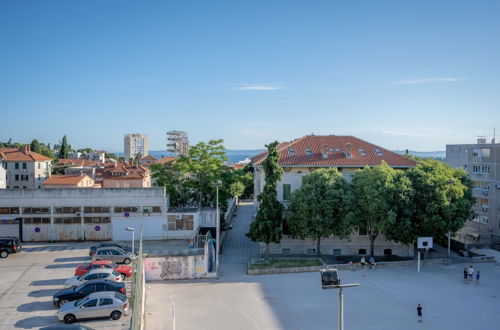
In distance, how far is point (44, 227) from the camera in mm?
40969

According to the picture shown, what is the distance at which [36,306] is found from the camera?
2542 centimetres

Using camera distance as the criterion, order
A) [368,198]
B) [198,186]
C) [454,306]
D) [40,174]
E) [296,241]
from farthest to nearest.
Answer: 1. [40,174]
2. [198,186]
3. [296,241]
4. [368,198]
5. [454,306]

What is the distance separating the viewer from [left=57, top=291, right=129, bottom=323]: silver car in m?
23.1

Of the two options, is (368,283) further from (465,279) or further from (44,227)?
(44,227)

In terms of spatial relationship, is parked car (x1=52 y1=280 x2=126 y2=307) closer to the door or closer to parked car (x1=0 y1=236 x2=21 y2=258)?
the door

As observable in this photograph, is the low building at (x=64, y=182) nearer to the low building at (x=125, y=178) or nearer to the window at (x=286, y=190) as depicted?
the low building at (x=125, y=178)

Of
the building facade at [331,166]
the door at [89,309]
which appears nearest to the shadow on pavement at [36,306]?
the door at [89,309]

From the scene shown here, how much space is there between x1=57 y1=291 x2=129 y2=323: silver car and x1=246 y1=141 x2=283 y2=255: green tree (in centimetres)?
1886

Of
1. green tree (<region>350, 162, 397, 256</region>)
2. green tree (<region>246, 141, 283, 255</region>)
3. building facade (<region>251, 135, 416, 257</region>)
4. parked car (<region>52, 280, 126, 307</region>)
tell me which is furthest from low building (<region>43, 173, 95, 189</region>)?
green tree (<region>350, 162, 397, 256</region>)

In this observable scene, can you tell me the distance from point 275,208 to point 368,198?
29.1ft

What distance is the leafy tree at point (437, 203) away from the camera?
39.0 metres

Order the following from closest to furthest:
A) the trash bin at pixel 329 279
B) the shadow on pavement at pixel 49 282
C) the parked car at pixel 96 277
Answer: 1. the trash bin at pixel 329 279
2. the parked car at pixel 96 277
3. the shadow on pavement at pixel 49 282

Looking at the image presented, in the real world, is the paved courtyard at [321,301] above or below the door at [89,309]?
below

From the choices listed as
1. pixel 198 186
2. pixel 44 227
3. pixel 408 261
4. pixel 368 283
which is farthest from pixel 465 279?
pixel 44 227
